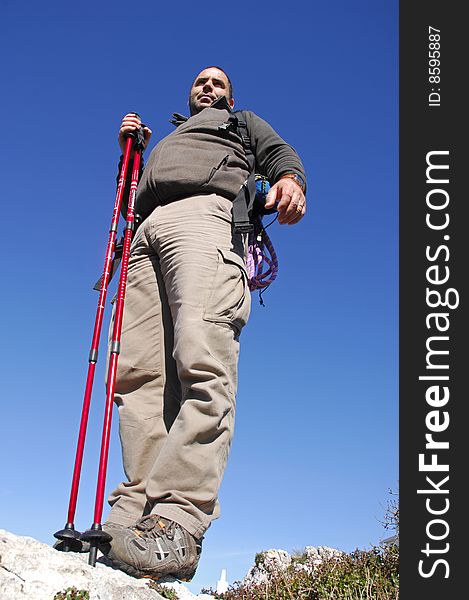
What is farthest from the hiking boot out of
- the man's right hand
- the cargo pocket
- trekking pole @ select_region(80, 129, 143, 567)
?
the man's right hand

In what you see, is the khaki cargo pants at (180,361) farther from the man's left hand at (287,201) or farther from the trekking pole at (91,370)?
the man's left hand at (287,201)

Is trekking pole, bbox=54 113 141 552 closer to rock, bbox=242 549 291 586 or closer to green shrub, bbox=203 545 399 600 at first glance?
green shrub, bbox=203 545 399 600

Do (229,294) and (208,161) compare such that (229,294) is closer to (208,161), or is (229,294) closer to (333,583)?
(208,161)

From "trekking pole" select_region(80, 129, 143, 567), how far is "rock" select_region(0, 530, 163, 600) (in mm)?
206

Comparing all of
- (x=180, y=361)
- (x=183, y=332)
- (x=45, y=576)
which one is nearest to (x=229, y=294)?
(x=183, y=332)

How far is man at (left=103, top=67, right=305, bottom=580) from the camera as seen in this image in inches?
135

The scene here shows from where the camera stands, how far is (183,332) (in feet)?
12.6

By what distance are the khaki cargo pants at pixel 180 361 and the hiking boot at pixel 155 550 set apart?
7cm

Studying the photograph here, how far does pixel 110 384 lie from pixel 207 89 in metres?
3.15

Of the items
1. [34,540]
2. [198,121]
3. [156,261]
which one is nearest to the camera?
[34,540]

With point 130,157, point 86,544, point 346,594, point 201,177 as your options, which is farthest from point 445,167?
point 86,544

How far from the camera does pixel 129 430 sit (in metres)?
4.07

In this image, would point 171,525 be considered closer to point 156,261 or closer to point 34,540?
point 34,540

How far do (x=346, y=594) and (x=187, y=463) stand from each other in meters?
1.85
